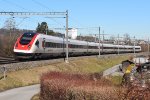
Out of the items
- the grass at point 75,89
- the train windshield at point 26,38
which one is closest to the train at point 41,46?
the train windshield at point 26,38

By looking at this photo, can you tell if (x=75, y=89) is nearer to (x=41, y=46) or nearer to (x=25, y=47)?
(x=25, y=47)

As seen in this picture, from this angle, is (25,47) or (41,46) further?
(41,46)

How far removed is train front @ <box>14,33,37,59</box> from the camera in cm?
5200

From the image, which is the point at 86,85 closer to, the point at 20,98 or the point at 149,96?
the point at 149,96

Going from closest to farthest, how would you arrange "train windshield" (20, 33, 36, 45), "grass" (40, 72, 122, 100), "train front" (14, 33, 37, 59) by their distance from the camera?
"grass" (40, 72, 122, 100) → "train front" (14, 33, 37, 59) → "train windshield" (20, 33, 36, 45)

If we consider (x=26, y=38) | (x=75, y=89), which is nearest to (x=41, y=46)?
(x=26, y=38)

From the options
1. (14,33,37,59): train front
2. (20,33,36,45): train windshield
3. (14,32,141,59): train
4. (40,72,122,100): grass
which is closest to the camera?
(40,72,122,100): grass

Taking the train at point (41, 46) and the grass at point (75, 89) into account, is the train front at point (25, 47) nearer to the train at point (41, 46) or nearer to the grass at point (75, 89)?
the train at point (41, 46)

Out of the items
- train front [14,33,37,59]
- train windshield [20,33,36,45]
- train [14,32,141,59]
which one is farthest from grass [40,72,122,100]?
train windshield [20,33,36,45]

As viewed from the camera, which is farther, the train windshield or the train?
the train windshield

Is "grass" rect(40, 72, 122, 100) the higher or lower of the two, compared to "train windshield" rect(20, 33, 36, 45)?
lower

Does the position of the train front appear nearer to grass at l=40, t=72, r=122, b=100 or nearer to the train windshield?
the train windshield

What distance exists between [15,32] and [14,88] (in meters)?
68.7

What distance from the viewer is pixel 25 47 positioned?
171 ft
